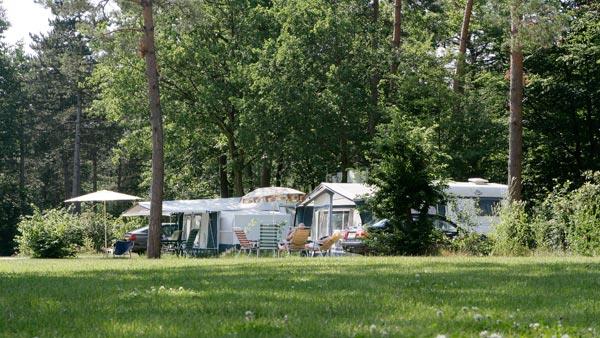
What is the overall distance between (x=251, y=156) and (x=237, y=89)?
2.99 meters

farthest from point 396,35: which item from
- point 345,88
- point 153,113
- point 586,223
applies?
point 586,223

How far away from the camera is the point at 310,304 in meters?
6.59

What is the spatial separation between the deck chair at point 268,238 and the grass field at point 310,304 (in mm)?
15395

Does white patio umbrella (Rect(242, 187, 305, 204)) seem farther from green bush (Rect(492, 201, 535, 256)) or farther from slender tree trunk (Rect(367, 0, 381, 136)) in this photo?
green bush (Rect(492, 201, 535, 256))

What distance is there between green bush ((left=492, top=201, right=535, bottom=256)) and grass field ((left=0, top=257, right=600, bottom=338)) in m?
7.62

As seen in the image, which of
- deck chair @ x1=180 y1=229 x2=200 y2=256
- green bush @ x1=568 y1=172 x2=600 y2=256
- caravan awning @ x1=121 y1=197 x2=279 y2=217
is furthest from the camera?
caravan awning @ x1=121 y1=197 x2=279 y2=217

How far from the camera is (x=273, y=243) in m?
25.8

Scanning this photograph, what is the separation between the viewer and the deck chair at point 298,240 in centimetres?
2247

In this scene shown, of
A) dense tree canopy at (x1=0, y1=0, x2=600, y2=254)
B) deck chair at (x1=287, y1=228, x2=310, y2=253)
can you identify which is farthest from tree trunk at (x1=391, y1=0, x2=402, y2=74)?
deck chair at (x1=287, y1=228, x2=310, y2=253)

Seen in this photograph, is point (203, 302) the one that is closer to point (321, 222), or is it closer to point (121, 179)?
point (321, 222)

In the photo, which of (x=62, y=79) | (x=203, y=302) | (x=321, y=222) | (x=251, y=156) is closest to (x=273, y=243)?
(x=321, y=222)

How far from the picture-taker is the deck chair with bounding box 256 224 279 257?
2567cm

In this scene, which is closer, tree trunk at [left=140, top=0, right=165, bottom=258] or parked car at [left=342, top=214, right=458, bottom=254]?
tree trunk at [left=140, top=0, right=165, bottom=258]

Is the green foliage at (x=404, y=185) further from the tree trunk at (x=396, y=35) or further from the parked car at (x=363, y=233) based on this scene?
the tree trunk at (x=396, y=35)
